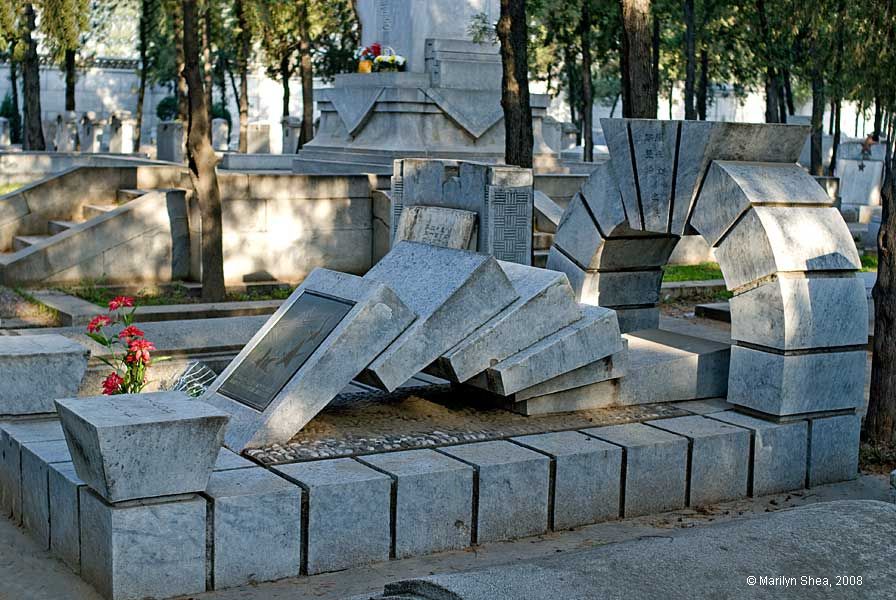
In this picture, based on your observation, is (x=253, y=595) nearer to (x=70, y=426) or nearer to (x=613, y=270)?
(x=70, y=426)

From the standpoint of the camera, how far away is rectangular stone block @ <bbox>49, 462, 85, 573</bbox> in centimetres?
563

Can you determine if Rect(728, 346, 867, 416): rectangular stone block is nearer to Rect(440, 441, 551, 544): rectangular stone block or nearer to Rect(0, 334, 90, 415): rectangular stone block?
Rect(440, 441, 551, 544): rectangular stone block

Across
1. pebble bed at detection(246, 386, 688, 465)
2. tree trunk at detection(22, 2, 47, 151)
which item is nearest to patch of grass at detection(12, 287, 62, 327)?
pebble bed at detection(246, 386, 688, 465)

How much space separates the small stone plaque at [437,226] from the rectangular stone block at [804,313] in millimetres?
3687

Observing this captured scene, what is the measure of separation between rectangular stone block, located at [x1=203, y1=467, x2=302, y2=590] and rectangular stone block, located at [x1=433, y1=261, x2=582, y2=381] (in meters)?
1.40

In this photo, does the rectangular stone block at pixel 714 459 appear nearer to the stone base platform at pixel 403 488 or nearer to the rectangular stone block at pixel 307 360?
the stone base platform at pixel 403 488

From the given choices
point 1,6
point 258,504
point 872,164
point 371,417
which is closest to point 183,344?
point 371,417

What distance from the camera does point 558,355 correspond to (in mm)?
6914

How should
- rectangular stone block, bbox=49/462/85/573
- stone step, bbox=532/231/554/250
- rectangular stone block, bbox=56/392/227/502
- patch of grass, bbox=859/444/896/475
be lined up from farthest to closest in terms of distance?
stone step, bbox=532/231/554/250 < patch of grass, bbox=859/444/896/475 < rectangular stone block, bbox=49/462/85/573 < rectangular stone block, bbox=56/392/227/502

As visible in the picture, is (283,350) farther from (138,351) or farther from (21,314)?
(21,314)

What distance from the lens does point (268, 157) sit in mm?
24953

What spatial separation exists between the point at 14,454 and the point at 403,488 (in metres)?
2.20

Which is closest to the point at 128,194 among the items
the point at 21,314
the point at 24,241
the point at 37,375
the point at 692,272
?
the point at 24,241

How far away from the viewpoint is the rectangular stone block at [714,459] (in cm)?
690
